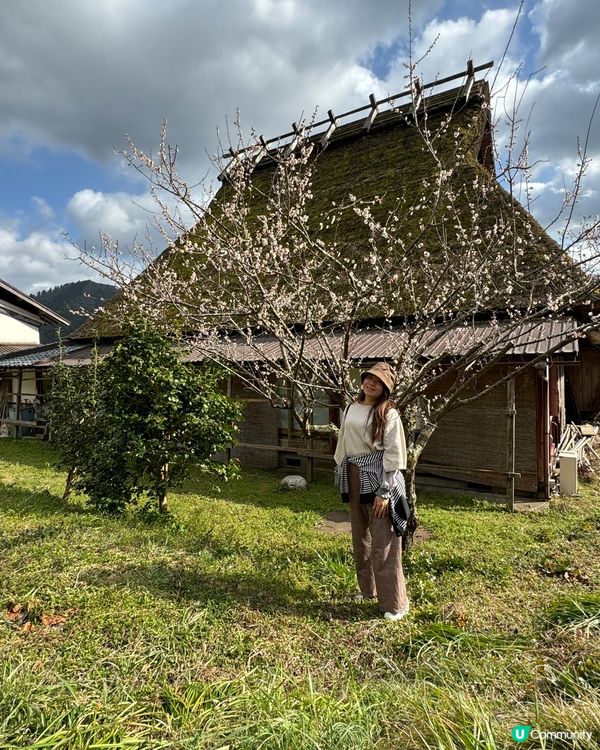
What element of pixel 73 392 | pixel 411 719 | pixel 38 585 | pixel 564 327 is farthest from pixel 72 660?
pixel 564 327

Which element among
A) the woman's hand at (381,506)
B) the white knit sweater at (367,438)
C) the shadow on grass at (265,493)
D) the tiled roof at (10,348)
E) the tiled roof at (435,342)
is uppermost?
the tiled roof at (10,348)

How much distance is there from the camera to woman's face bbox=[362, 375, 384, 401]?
3.18m

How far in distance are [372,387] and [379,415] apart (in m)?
0.22

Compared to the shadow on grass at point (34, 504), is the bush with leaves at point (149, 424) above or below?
above

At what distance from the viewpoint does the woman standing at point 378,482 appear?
121 inches

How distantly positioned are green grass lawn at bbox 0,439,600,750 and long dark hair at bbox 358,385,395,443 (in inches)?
52.6

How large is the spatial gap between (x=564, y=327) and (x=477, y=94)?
7.39 meters

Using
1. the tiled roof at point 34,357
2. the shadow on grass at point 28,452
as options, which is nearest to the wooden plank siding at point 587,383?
the shadow on grass at point 28,452

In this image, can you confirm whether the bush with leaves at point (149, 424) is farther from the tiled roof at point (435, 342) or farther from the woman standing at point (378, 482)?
the woman standing at point (378, 482)

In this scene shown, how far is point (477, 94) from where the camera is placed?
10570 millimetres

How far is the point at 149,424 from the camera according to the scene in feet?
16.9

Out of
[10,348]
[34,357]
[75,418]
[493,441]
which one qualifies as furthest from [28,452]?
[493,441]

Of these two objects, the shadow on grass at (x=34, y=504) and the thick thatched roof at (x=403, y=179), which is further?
the thick thatched roof at (x=403, y=179)

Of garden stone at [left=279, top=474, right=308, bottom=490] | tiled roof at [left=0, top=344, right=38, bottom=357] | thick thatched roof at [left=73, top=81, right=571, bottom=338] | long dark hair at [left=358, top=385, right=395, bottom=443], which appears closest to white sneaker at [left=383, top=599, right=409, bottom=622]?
long dark hair at [left=358, top=385, right=395, bottom=443]
